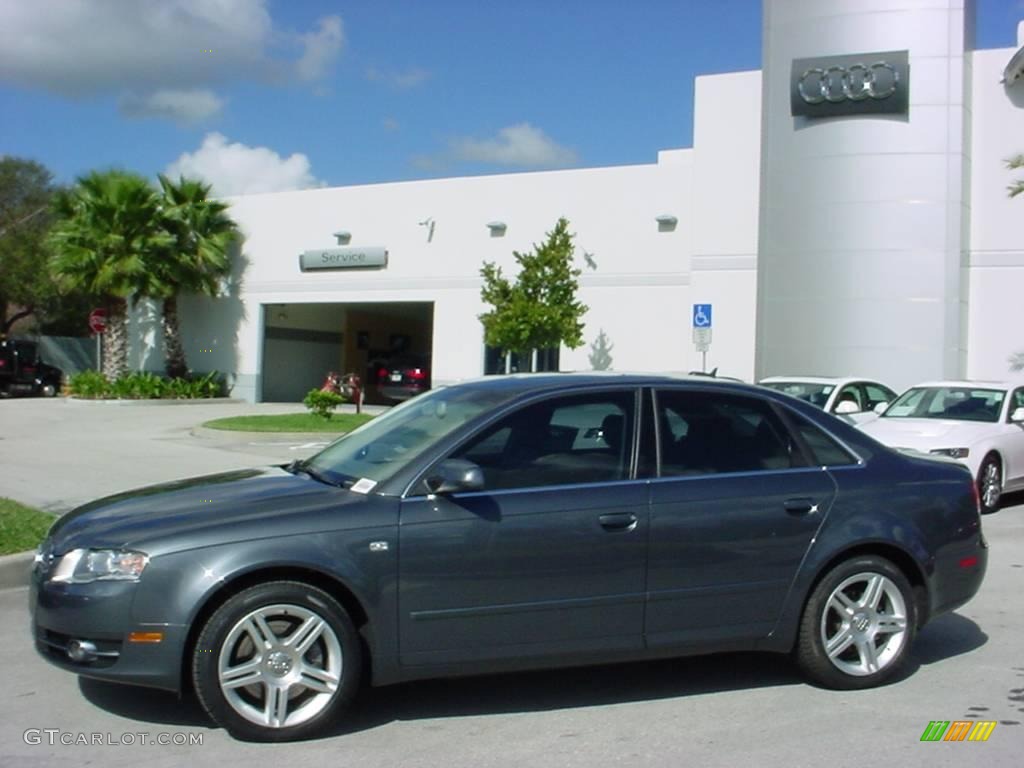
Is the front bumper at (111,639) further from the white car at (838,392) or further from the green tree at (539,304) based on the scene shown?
the green tree at (539,304)

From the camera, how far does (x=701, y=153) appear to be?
26688mm

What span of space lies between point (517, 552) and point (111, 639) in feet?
5.99

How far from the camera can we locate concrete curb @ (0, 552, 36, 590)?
803cm

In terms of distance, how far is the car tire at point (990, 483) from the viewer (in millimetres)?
12836

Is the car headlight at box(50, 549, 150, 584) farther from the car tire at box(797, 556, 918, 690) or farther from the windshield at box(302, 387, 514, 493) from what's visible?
the car tire at box(797, 556, 918, 690)

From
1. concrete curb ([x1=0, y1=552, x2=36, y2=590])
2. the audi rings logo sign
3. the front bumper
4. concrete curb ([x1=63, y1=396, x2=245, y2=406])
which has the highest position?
the audi rings logo sign

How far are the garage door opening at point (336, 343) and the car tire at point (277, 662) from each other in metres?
27.0

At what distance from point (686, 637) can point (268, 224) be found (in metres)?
30.3

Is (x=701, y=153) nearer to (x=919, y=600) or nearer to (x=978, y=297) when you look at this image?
(x=978, y=297)

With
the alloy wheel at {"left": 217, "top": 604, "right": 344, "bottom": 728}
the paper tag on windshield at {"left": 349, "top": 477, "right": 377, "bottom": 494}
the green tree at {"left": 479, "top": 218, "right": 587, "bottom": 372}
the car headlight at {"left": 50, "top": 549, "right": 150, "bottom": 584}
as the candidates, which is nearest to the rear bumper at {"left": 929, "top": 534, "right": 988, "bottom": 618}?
the paper tag on windshield at {"left": 349, "top": 477, "right": 377, "bottom": 494}

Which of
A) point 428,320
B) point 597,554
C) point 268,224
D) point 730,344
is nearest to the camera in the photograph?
point 597,554

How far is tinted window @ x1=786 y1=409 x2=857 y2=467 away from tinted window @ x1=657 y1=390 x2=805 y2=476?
89 millimetres

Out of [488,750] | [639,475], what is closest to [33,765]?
[488,750]

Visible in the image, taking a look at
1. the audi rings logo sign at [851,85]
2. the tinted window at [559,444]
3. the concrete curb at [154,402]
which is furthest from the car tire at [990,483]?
the concrete curb at [154,402]
